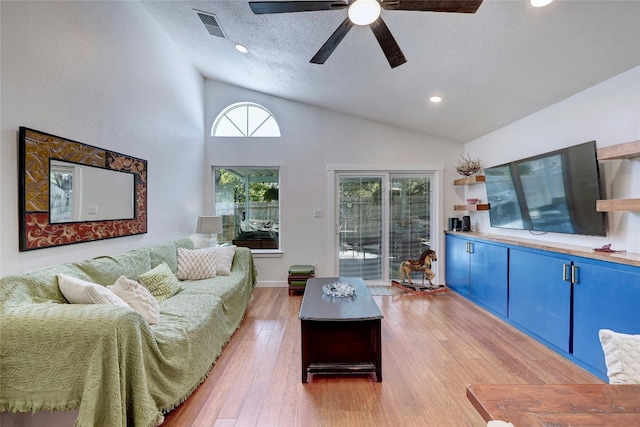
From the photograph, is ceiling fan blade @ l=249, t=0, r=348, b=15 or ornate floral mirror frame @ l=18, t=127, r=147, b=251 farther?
ornate floral mirror frame @ l=18, t=127, r=147, b=251

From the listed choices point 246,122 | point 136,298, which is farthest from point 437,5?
point 246,122

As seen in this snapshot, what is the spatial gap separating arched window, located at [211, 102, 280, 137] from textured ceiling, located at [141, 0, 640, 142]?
0.49 m

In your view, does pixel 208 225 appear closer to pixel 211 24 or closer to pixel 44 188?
pixel 44 188

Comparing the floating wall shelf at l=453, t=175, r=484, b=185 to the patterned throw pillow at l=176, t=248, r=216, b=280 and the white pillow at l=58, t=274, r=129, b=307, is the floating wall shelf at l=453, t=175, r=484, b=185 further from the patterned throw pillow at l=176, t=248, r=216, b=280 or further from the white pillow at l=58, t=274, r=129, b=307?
the white pillow at l=58, t=274, r=129, b=307

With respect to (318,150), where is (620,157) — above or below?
below

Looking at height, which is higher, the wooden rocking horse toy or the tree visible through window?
the tree visible through window

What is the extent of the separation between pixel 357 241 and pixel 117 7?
4.21 meters

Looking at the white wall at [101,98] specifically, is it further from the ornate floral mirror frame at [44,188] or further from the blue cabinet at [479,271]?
the blue cabinet at [479,271]

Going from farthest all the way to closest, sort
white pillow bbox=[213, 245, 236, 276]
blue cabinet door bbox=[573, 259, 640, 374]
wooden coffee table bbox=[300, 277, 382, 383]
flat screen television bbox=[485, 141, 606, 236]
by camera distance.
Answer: white pillow bbox=[213, 245, 236, 276] < flat screen television bbox=[485, 141, 606, 236] < wooden coffee table bbox=[300, 277, 382, 383] < blue cabinet door bbox=[573, 259, 640, 374]

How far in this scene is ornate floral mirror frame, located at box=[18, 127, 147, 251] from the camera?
1825 mm

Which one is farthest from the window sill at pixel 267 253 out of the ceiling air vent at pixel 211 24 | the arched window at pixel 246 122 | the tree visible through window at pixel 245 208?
the ceiling air vent at pixel 211 24

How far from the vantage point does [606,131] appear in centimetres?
244

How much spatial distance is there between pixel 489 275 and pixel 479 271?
0.74ft

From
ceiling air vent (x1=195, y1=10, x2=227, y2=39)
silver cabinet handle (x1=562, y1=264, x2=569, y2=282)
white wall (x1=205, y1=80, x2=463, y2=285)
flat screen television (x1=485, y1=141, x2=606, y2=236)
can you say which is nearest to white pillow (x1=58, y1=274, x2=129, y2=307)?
ceiling air vent (x1=195, y1=10, x2=227, y2=39)
